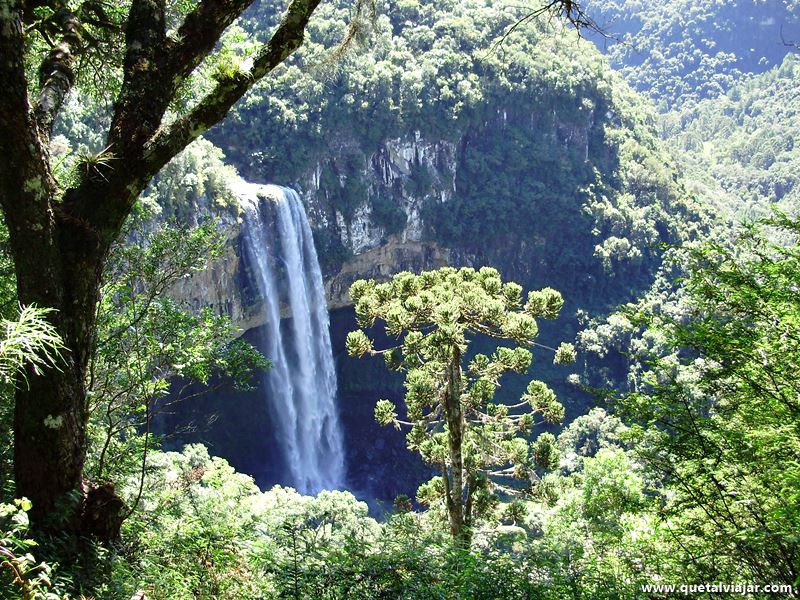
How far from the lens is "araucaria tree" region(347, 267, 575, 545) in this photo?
731cm

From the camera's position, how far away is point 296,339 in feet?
92.6

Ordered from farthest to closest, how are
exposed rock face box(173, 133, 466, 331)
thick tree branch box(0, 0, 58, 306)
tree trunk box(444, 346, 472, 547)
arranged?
exposed rock face box(173, 133, 466, 331)
tree trunk box(444, 346, 472, 547)
thick tree branch box(0, 0, 58, 306)

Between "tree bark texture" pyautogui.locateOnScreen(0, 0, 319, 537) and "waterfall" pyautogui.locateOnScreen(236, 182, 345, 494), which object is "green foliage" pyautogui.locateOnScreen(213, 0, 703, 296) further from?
"tree bark texture" pyautogui.locateOnScreen(0, 0, 319, 537)

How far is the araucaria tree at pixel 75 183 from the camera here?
246 centimetres

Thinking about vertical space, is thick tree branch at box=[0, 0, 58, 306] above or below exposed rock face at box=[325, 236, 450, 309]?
below

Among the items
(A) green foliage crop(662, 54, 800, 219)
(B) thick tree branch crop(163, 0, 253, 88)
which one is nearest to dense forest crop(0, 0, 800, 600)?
(B) thick tree branch crop(163, 0, 253, 88)

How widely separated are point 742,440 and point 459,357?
4613mm

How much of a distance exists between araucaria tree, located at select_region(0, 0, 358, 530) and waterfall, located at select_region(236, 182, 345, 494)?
23.0 metres

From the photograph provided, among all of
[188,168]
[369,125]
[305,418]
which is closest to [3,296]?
[188,168]

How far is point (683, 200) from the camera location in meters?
44.2

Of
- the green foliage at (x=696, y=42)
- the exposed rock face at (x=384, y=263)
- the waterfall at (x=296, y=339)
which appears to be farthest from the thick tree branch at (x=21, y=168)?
the green foliage at (x=696, y=42)

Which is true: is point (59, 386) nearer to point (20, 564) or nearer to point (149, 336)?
point (20, 564)

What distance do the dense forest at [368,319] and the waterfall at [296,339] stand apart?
0.46 ft

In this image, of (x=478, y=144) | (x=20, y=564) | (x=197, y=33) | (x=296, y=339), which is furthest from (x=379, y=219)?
(x=20, y=564)
